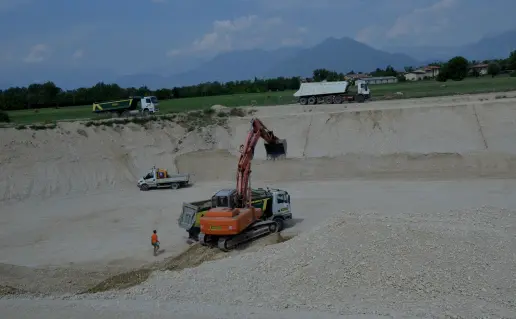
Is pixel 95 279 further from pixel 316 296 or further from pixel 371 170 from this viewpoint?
pixel 371 170

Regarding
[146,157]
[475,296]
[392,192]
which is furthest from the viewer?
[146,157]

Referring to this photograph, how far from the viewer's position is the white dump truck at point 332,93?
5447 cm

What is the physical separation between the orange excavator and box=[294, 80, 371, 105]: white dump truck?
30.3 meters

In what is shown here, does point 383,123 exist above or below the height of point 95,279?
above

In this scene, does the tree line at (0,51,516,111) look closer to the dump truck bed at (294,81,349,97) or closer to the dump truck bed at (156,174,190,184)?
the dump truck bed at (294,81,349,97)

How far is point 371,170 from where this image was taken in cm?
3903

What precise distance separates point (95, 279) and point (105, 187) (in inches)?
812

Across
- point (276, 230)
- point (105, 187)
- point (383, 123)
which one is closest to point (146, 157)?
point (105, 187)

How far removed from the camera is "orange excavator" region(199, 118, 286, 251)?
21.9 meters

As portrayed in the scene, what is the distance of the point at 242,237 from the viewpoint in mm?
22984

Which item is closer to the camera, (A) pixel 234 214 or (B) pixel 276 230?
(A) pixel 234 214

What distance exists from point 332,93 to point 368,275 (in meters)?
39.9

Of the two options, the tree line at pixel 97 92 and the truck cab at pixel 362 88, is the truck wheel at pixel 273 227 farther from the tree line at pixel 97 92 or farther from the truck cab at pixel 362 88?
the tree line at pixel 97 92

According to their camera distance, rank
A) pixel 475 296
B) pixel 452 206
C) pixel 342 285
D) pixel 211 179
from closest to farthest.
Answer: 1. pixel 475 296
2. pixel 342 285
3. pixel 452 206
4. pixel 211 179
